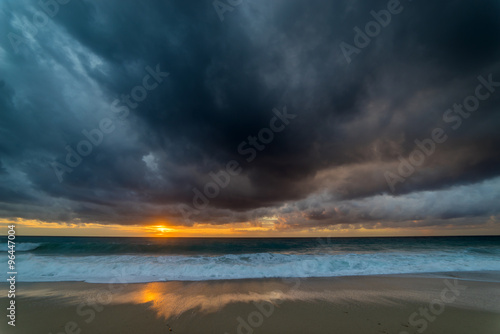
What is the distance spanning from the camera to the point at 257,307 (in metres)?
7.32

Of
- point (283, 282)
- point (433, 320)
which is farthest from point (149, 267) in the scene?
point (433, 320)

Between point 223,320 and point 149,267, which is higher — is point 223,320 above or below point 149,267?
below

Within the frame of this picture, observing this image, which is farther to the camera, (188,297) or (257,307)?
(188,297)

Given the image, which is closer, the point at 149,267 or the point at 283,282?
the point at 283,282

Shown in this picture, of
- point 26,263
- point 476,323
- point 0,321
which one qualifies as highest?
point 26,263

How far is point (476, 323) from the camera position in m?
6.22

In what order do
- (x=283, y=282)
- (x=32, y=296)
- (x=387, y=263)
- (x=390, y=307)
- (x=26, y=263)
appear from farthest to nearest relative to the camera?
(x=387, y=263), (x=26, y=263), (x=283, y=282), (x=32, y=296), (x=390, y=307)

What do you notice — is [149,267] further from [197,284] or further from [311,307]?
[311,307]

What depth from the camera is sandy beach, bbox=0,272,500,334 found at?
231 inches

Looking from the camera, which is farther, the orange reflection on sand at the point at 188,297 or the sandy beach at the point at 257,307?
the orange reflection on sand at the point at 188,297

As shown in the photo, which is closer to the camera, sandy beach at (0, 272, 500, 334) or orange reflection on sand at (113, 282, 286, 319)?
sandy beach at (0, 272, 500, 334)

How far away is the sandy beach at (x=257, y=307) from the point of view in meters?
5.86

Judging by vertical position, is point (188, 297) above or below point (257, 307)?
above

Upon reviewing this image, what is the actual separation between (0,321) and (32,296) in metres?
2.96
